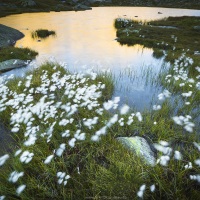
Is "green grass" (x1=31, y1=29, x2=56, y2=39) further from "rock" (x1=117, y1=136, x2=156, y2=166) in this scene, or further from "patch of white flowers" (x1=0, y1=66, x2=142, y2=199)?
"rock" (x1=117, y1=136, x2=156, y2=166)

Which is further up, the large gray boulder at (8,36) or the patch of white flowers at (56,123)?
the patch of white flowers at (56,123)

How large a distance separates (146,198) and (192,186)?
2.87 feet

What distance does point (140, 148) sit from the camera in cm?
431

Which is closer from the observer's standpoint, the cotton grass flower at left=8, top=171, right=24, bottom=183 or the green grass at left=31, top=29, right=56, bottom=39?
the cotton grass flower at left=8, top=171, right=24, bottom=183

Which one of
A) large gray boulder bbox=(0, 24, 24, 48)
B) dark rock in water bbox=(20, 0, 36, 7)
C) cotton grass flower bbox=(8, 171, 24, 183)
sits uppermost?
cotton grass flower bbox=(8, 171, 24, 183)

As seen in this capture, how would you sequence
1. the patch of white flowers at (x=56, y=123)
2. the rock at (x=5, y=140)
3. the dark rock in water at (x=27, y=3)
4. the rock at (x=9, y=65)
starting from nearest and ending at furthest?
the patch of white flowers at (x=56, y=123) → the rock at (x=5, y=140) → the rock at (x=9, y=65) → the dark rock in water at (x=27, y=3)

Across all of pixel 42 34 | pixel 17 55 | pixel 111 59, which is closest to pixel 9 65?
pixel 17 55

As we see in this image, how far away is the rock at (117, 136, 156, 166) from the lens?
3992 millimetres

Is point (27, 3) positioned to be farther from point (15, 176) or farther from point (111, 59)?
point (15, 176)

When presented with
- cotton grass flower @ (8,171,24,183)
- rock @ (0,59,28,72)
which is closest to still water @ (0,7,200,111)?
rock @ (0,59,28,72)

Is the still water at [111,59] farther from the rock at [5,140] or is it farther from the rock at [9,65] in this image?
the rock at [5,140]

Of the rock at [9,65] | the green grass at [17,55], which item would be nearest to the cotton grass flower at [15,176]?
the rock at [9,65]

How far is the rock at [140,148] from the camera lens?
13.1 ft

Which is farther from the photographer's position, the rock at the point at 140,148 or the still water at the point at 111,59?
the still water at the point at 111,59
